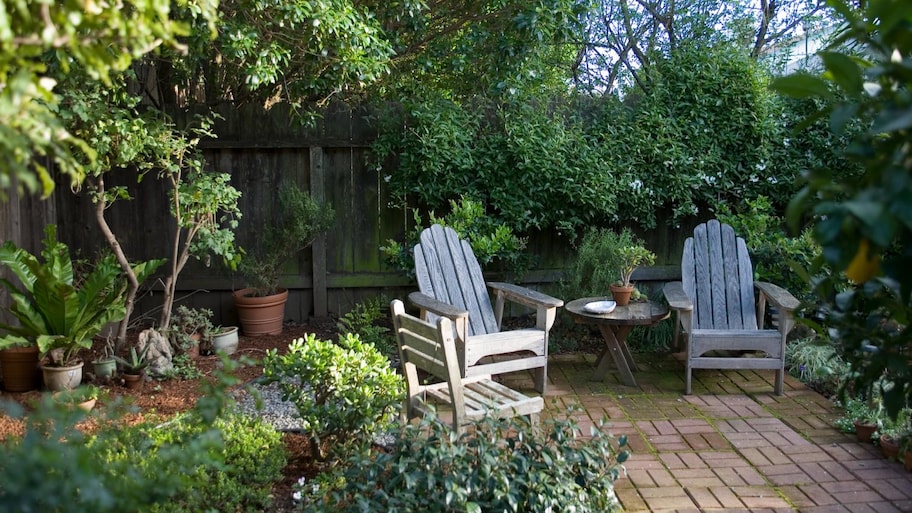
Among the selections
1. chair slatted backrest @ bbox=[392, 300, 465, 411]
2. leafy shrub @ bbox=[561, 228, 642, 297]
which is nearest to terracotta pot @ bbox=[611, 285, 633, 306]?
leafy shrub @ bbox=[561, 228, 642, 297]

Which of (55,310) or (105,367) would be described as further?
(105,367)

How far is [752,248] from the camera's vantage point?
4965mm

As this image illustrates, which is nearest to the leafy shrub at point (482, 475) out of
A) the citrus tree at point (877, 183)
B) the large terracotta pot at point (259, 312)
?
the citrus tree at point (877, 183)

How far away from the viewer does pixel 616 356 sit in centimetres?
437

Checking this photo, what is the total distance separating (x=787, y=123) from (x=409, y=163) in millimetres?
2910

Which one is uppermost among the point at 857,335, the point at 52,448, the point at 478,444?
the point at 857,335

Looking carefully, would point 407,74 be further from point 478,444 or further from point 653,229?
point 478,444

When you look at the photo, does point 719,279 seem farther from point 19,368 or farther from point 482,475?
point 19,368

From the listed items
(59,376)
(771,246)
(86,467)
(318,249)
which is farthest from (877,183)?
(318,249)

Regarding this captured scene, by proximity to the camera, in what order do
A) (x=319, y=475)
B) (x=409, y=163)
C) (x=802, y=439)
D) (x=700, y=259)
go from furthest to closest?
(x=409, y=163) < (x=700, y=259) < (x=802, y=439) < (x=319, y=475)

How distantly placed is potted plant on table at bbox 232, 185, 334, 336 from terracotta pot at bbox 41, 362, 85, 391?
1363 mm

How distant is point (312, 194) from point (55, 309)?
2.03 metres

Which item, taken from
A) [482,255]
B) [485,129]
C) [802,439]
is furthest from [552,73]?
[802,439]

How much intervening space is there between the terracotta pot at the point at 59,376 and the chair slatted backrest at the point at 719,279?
3.69 metres
